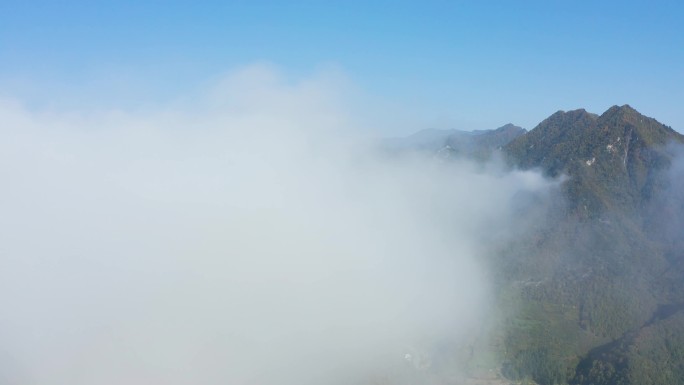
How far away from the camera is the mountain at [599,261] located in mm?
75000

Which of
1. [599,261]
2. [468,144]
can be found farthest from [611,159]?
[468,144]

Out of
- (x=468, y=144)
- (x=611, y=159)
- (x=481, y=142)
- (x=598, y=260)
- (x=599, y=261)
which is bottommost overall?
(x=599, y=261)

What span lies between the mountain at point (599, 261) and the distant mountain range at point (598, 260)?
0.66 feet

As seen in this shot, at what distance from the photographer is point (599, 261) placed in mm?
102438

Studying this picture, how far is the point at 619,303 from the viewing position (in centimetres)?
8906

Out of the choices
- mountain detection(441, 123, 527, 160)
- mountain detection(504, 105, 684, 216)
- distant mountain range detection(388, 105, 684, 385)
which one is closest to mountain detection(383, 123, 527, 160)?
mountain detection(441, 123, 527, 160)

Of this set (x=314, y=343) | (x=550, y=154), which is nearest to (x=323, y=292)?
(x=314, y=343)

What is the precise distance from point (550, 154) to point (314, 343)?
8262 cm

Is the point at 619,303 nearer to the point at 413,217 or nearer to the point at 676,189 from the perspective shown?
the point at 676,189

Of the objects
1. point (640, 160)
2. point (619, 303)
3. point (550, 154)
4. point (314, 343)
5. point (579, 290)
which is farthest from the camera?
point (550, 154)

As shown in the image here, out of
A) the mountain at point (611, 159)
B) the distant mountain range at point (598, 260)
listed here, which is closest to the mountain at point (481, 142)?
the distant mountain range at point (598, 260)

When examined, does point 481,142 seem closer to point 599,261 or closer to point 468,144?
point 468,144

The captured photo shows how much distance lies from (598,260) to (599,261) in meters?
0.40

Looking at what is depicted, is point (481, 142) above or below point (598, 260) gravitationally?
above
